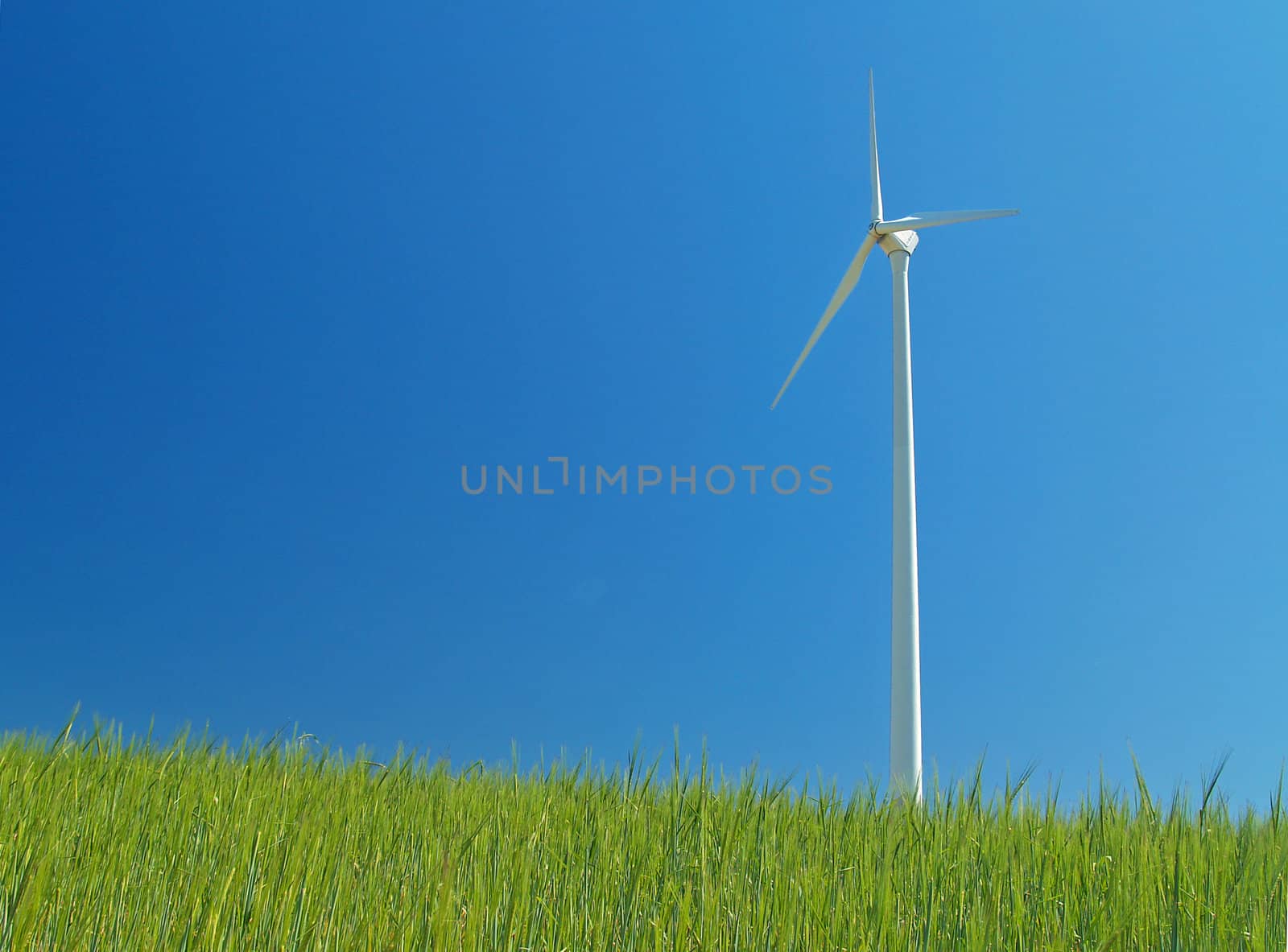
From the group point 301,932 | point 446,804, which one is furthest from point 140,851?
point 446,804

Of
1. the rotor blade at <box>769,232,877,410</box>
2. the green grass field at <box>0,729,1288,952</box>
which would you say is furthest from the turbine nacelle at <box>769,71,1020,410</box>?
the green grass field at <box>0,729,1288,952</box>

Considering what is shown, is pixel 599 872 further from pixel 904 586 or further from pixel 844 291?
pixel 844 291

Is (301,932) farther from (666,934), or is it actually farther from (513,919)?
(666,934)

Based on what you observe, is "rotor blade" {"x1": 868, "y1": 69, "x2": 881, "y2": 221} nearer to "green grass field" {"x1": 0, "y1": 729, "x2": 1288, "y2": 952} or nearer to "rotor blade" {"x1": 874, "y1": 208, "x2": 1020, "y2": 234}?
"rotor blade" {"x1": 874, "y1": 208, "x2": 1020, "y2": 234}

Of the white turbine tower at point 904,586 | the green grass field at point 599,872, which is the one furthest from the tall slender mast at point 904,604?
the green grass field at point 599,872

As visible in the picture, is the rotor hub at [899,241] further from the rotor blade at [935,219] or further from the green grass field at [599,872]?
the green grass field at [599,872]
